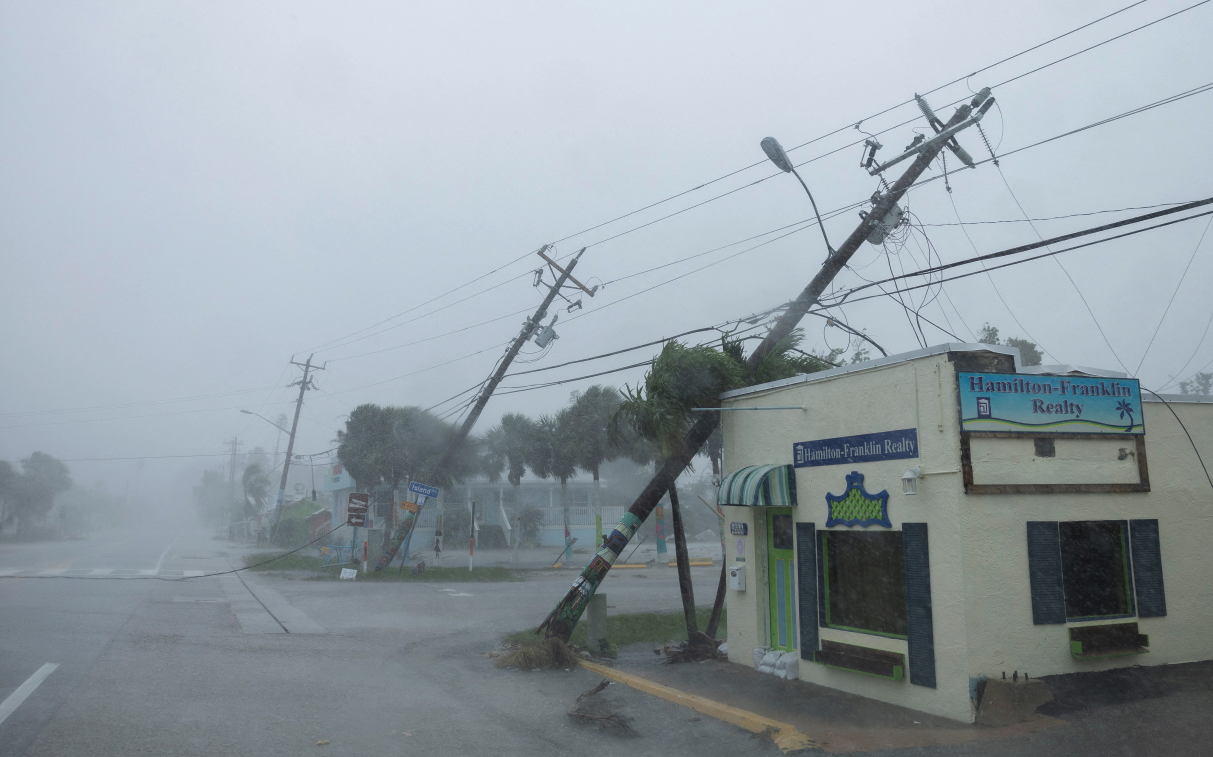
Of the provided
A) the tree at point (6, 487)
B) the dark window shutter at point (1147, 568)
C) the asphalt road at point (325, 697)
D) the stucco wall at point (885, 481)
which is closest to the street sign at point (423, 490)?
the asphalt road at point (325, 697)

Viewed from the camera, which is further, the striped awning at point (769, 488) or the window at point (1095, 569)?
the striped awning at point (769, 488)

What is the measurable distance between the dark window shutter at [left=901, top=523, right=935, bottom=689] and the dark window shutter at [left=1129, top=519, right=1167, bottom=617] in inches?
96.2

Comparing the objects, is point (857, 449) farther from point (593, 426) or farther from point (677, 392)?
point (593, 426)

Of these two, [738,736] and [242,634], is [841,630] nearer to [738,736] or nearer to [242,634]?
[738,736]

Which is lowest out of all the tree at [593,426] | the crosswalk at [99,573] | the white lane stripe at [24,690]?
the crosswalk at [99,573]

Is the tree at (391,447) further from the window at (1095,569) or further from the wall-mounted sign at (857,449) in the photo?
the window at (1095,569)

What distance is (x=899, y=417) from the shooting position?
28.0 feet

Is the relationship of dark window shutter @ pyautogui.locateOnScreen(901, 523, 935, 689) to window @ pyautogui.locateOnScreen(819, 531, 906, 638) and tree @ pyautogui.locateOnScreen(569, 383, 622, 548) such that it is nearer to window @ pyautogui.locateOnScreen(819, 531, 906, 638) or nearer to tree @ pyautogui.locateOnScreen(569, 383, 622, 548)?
window @ pyautogui.locateOnScreen(819, 531, 906, 638)

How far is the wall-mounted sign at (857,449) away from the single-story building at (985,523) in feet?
0.07

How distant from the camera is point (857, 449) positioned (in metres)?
9.09

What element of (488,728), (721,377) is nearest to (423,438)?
(721,377)

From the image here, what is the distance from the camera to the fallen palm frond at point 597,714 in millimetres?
7930

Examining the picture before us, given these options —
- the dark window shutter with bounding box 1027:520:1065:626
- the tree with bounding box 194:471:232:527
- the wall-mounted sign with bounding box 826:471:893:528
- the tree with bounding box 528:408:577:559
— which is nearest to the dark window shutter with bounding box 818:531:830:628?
the wall-mounted sign with bounding box 826:471:893:528

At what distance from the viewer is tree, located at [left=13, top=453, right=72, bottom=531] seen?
63.9m
